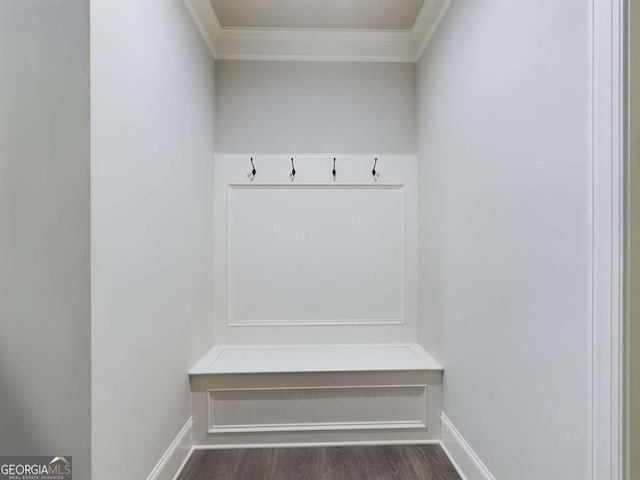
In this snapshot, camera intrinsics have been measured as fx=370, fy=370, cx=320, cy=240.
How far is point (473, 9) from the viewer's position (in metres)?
1.75

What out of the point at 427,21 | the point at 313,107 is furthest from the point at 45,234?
the point at 427,21

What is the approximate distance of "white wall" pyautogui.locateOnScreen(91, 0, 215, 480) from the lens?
4.06 ft

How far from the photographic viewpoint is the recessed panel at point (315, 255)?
8.75 ft

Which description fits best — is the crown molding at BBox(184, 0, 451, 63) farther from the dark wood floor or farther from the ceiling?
the dark wood floor

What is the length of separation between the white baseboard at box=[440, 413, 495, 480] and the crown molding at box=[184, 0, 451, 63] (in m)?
2.41

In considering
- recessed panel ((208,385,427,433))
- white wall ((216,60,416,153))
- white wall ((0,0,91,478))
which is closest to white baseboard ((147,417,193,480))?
recessed panel ((208,385,427,433))

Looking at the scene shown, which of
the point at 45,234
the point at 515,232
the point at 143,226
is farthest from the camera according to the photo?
the point at 143,226

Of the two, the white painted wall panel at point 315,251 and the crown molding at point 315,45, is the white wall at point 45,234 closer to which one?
the white painted wall panel at point 315,251

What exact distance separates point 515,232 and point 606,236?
0.43 m

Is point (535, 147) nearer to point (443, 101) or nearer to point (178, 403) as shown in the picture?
point (443, 101)

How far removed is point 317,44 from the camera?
2.62m

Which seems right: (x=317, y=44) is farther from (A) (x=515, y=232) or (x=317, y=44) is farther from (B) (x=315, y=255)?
(A) (x=515, y=232)

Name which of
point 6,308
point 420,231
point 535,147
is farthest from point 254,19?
point 6,308

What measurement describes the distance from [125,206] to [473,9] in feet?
5.85
